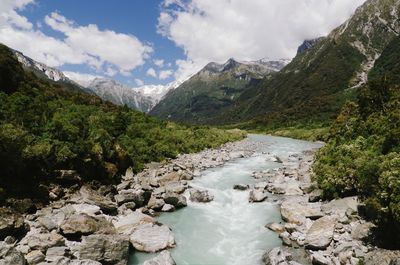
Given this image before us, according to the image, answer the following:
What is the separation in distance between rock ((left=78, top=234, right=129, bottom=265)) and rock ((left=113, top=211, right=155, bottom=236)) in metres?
3.19

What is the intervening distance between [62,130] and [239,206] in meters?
19.9

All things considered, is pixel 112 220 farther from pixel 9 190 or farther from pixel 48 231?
pixel 9 190

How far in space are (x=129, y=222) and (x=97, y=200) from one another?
547cm

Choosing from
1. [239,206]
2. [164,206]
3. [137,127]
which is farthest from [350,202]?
[137,127]

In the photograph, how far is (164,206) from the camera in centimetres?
3084

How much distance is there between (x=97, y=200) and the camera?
29.8 meters

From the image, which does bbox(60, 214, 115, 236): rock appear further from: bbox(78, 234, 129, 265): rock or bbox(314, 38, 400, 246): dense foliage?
bbox(314, 38, 400, 246): dense foliage

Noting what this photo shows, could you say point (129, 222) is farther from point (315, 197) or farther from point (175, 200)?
point (315, 197)

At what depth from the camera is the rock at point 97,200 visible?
2860 cm

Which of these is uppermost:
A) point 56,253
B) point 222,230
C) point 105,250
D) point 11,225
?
point 222,230

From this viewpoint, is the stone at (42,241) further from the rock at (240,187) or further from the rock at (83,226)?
the rock at (240,187)

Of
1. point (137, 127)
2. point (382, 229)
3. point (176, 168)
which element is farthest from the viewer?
point (137, 127)

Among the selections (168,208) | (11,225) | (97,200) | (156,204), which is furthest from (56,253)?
(168,208)

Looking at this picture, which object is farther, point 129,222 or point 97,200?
point 97,200
